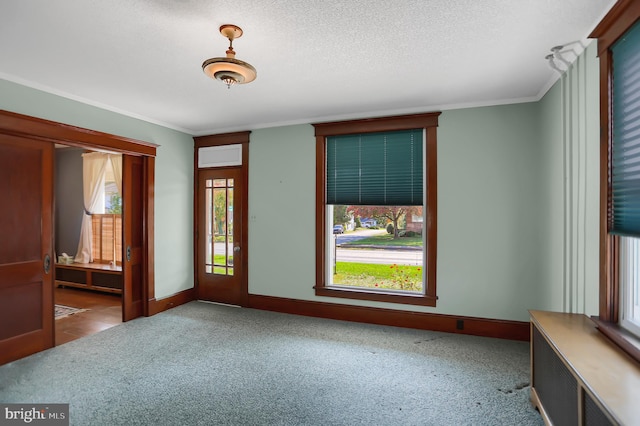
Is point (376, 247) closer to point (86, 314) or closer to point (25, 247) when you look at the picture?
point (25, 247)

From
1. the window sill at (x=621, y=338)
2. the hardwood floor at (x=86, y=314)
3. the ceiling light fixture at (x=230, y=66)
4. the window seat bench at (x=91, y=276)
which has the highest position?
the ceiling light fixture at (x=230, y=66)

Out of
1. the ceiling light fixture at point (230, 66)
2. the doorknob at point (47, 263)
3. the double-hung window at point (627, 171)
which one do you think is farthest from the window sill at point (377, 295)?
the doorknob at point (47, 263)

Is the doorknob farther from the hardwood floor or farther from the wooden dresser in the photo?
the wooden dresser

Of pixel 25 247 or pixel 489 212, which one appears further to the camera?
pixel 489 212

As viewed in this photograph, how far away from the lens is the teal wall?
107 inches

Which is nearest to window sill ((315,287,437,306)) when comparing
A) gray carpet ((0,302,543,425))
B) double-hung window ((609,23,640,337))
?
gray carpet ((0,302,543,425))

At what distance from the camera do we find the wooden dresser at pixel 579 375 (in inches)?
53.6

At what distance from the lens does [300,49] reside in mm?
2623

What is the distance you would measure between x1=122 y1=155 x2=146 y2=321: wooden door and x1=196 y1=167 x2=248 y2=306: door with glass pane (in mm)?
966

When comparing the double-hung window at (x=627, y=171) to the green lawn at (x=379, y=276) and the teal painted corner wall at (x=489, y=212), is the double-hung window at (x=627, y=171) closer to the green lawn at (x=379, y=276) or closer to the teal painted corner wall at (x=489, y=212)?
the teal painted corner wall at (x=489, y=212)

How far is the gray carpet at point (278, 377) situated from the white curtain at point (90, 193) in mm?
3062

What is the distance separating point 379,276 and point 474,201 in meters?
1.56

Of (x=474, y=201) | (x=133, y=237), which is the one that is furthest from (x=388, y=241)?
(x=133, y=237)

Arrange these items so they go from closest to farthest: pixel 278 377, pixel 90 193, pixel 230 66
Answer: pixel 230 66 → pixel 278 377 → pixel 90 193
